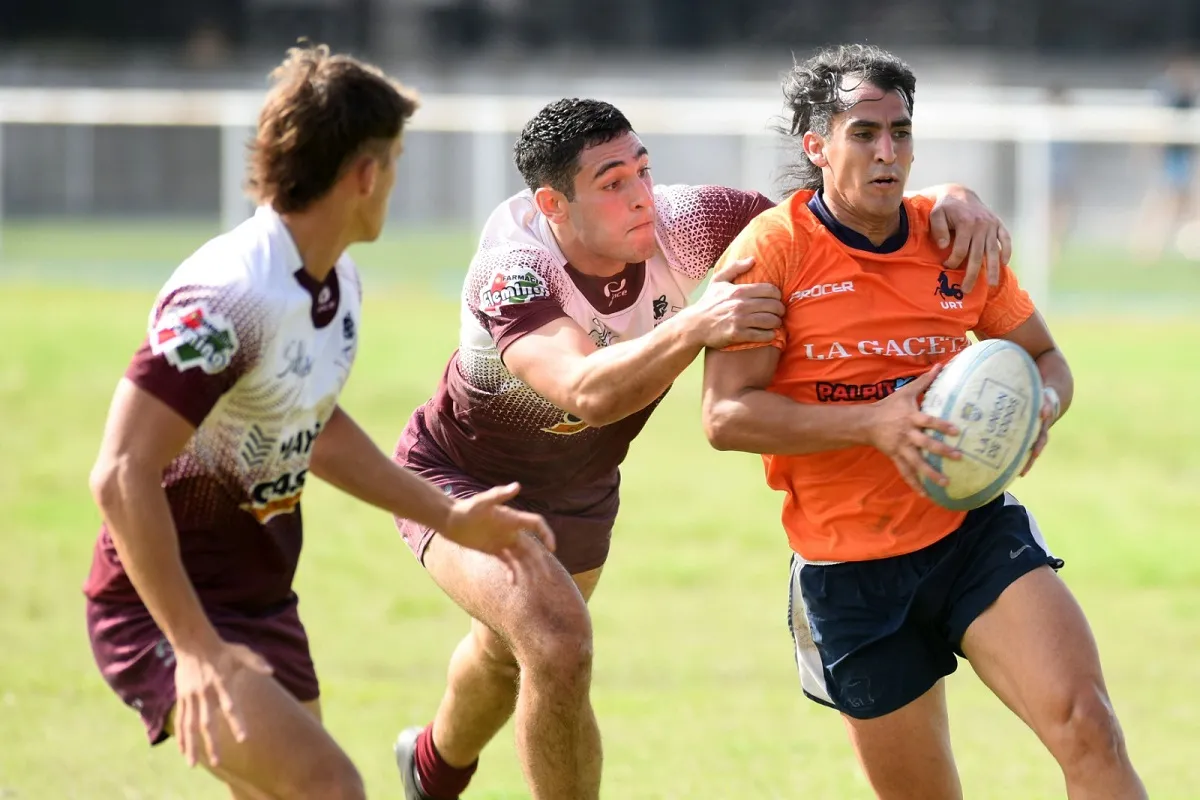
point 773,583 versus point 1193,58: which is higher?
point 1193,58

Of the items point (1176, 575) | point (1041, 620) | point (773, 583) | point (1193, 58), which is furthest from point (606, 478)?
point (1193, 58)

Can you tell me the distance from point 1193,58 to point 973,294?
25.5m

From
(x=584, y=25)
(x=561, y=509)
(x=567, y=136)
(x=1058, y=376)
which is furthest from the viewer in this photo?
(x=584, y=25)

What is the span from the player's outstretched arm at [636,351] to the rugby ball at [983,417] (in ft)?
1.52

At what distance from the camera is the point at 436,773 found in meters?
5.99

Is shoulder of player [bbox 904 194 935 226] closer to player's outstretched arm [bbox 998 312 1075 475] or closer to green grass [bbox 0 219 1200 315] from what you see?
player's outstretched arm [bbox 998 312 1075 475]

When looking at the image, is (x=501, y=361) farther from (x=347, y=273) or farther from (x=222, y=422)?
(x=222, y=422)

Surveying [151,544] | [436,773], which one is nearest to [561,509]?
[436,773]

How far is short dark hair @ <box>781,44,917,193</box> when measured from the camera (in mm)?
4695

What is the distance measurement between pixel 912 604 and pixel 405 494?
1309 mm

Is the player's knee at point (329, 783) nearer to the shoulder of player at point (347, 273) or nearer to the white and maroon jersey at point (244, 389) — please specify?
the white and maroon jersey at point (244, 389)

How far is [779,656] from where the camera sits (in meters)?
9.02

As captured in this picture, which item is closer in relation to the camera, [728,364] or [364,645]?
[728,364]

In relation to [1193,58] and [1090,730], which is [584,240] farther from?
[1193,58]
